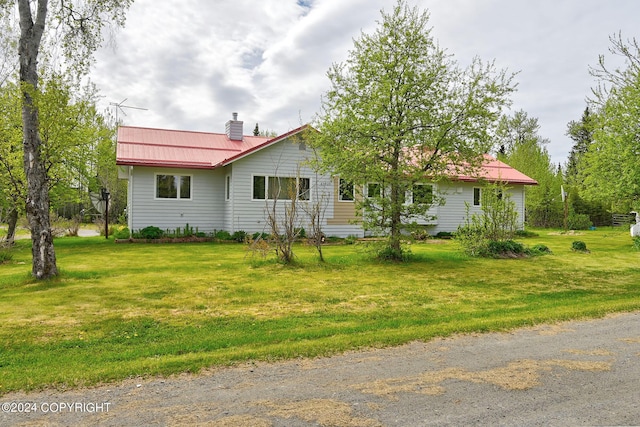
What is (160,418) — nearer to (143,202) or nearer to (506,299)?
(506,299)

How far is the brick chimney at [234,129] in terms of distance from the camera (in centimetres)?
2128

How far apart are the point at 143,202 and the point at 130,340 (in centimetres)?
Result: 1247

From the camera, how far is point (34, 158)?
813 cm

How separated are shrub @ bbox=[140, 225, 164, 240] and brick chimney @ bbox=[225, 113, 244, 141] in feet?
22.2

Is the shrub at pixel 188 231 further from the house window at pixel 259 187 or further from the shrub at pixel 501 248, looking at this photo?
the shrub at pixel 501 248

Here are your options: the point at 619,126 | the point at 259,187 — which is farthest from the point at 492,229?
the point at 259,187

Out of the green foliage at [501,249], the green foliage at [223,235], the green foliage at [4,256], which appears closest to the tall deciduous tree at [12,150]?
the green foliage at [4,256]

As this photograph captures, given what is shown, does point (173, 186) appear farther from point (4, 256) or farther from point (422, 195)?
point (422, 195)

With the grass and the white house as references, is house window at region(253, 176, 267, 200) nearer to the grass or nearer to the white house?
the white house

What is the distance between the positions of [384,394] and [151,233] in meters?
14.5

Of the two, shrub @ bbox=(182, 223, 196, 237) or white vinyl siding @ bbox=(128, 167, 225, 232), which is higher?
white vinyl siding @ bbox=(128, 167, 225, 232)

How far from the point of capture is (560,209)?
29219mm

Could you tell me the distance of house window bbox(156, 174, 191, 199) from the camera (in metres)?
16.8

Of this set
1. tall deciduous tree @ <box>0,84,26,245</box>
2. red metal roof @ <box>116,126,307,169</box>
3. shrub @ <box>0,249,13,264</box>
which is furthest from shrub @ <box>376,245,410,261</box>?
tall deciduous tree @ <box>0,84,26,245</box>
